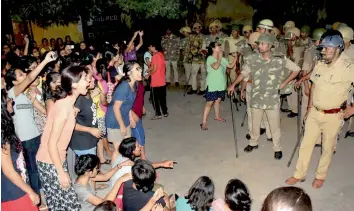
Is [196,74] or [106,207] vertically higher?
[106,207]

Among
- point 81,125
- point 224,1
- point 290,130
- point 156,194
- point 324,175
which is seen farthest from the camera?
point 224,1

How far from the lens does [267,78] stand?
5848 mm

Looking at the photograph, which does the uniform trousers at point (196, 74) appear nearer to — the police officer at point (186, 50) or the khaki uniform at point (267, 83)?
the police officer at point (186, 50)

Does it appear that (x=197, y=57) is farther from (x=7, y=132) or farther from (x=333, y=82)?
(x=7, y=132)

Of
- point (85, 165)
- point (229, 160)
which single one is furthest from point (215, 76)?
point (85, 165)

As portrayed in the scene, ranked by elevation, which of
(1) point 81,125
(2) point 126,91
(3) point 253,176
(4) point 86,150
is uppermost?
(2) point 126,91

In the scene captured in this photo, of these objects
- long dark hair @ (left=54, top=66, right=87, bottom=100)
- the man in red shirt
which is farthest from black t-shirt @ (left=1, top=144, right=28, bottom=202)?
the man in red shirt

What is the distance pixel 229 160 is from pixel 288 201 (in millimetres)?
4292

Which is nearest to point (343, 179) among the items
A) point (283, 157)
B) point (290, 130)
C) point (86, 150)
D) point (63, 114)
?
point (283, 157)

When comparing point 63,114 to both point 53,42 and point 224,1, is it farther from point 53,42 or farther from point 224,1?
point 224,1

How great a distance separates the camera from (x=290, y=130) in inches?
295

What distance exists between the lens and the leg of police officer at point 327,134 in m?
4.88

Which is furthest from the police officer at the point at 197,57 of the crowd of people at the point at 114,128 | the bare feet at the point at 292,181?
the bare feet at the point at 292,181

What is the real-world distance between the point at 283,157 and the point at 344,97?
70.8 inches
